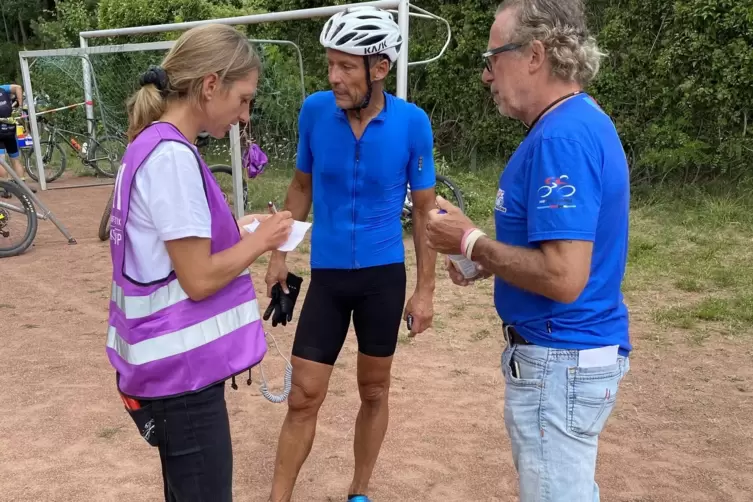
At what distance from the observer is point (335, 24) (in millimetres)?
2746

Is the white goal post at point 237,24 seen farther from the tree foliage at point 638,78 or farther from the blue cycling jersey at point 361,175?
the tree foliage at point 638,78

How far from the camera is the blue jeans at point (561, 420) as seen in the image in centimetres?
184

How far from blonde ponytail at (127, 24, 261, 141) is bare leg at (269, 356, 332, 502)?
1.27 metres

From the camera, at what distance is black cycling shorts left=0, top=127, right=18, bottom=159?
1084 centimetres

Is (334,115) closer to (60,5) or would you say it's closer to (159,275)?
(159,275)

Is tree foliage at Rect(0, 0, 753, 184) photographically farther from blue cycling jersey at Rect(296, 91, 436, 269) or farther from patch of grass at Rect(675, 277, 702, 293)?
blue cycling jersey at Rect(296, 91, 436, 269)

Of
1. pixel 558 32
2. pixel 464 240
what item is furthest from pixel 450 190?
pixel 558 32

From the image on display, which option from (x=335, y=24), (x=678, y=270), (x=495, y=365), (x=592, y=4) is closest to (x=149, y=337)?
(x=335, y=24)

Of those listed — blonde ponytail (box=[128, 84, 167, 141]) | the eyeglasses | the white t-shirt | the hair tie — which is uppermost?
the eyeglasses

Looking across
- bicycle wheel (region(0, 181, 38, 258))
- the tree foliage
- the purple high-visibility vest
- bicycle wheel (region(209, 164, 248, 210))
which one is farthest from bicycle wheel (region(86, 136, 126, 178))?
the purple high-visibility vest

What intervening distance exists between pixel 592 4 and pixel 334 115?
836cm

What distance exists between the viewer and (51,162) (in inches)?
511

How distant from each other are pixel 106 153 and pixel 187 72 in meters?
11.3

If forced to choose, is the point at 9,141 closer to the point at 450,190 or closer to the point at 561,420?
the point at 450,190
